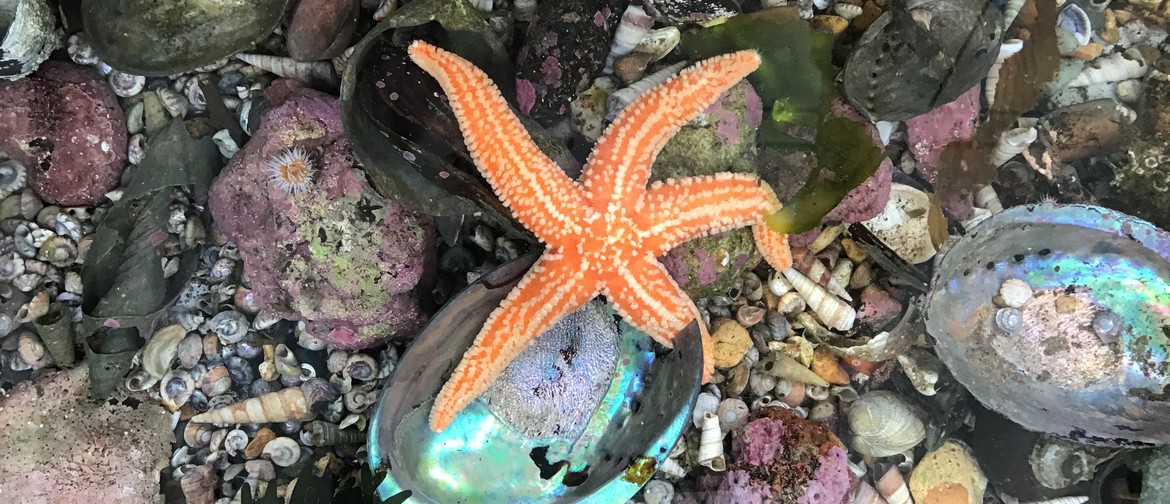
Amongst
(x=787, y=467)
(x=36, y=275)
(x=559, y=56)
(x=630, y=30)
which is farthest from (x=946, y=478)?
(x=36, y=275)

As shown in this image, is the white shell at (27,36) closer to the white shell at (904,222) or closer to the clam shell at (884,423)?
the white shell at (904,222)

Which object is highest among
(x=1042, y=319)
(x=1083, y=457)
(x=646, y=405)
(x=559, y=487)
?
(x=1042, y=319)

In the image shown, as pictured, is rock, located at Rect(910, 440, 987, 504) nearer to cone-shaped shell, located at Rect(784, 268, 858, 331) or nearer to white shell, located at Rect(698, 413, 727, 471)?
cone-shaped shell, located at Rect(784, 268, 858, 331)

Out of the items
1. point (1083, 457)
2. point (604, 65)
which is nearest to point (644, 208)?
point (604, 65)

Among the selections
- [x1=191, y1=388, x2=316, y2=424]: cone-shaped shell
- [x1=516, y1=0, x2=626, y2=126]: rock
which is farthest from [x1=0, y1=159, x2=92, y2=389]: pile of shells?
[x1=516, y1=0, x2=626, y2=126]: rock

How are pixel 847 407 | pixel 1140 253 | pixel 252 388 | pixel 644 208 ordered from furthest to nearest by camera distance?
pixel 847 407 < pixel 252 388 < pixel 1140 253 < pixel 644 208

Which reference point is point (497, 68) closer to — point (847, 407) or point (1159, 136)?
point (847, 407)
